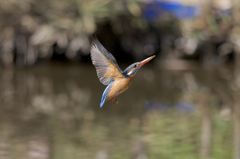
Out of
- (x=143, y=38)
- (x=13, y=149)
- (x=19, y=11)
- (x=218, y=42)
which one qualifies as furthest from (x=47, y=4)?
(x=13, y=149)

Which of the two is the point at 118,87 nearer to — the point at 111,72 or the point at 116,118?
the point at 111,72

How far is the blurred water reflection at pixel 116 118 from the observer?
448cm

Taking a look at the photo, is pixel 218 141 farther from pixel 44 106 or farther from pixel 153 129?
pixel 44 106

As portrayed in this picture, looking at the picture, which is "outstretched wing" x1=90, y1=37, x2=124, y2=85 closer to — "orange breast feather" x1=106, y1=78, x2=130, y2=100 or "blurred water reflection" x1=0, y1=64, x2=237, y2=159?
"orange breast feather" x1=106, y1=78, x2=130, y2=100

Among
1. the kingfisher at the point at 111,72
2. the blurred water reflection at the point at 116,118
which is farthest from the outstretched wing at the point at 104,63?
the blurred water reflection at the point at 116,118

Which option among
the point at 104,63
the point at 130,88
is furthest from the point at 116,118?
the point at 104,63

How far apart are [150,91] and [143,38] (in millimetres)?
2725

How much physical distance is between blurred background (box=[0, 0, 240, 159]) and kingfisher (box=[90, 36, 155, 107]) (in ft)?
9.53

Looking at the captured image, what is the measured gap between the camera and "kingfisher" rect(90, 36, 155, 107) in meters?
1.32

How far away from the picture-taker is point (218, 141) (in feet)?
16.2

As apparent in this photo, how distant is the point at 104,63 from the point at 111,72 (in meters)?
0.05

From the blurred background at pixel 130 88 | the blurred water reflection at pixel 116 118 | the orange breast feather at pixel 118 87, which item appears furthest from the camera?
the blurred background at pixel 130 88

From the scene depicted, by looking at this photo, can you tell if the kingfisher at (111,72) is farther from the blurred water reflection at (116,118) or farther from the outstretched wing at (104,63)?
the blurred water reflection at (116,118)

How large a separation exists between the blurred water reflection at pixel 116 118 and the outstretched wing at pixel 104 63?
2878mm
